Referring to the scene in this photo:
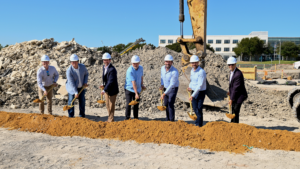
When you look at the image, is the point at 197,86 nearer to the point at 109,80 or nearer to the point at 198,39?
the point at 109,80

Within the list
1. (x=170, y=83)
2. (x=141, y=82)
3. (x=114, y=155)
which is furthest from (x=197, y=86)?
(x=114, y=155)

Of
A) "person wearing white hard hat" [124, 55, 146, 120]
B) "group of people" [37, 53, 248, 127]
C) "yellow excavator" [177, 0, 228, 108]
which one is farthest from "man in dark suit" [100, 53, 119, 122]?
"yellow excavator" [177, 0, 228, 108]

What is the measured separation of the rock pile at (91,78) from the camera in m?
8.73

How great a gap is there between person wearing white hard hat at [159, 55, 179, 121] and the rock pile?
2612 mm

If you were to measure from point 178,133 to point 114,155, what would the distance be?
1.42 m

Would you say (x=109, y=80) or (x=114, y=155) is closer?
(x=114, y=155)

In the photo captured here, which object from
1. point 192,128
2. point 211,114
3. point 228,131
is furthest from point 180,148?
point 211,114

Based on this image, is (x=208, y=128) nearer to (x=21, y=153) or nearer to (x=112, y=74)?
(x=112, y=74)

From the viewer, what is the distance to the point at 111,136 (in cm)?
499

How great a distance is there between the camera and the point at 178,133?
15.6ft

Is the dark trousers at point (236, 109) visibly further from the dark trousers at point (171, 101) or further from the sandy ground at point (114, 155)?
Answer: the dark trousers at point (171, 101)

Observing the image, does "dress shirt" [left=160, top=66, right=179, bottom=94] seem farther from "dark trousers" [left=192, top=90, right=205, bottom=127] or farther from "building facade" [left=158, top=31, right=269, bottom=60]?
"building facade" [left=158, top=31, right=269, bottom=60]

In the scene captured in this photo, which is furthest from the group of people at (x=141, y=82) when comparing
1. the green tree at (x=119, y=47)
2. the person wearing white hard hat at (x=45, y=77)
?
the green tree at (x=119, y=47)

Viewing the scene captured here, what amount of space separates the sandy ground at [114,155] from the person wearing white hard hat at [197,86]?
47.2 inches
